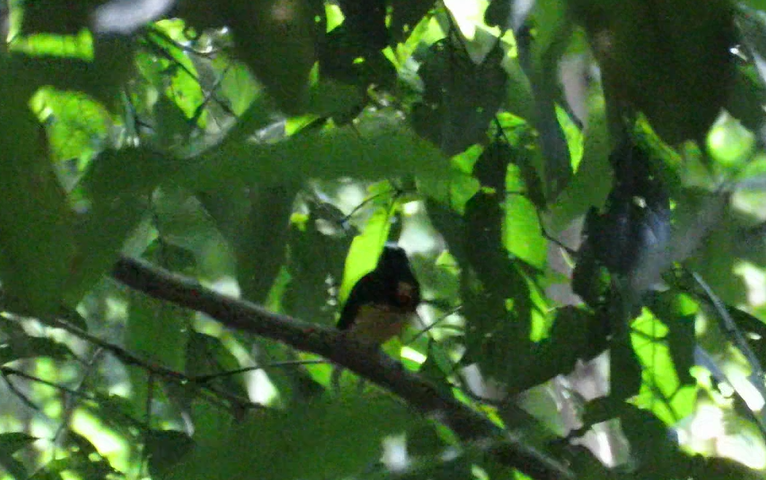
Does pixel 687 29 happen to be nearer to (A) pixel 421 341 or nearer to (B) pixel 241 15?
(B) pixel 241 15

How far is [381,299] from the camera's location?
52 centimetres

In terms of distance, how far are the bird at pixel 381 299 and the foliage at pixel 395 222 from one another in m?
0.02

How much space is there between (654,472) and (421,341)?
0.88 ft

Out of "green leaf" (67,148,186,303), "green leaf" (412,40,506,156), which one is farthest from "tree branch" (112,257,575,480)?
"green leaf" (67,148,186,303)

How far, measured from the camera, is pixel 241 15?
22 centimetres

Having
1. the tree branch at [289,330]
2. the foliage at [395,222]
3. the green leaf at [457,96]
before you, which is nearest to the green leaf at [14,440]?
the foliage at [395,222]

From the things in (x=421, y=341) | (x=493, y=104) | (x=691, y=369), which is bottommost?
(x=421, y=341)

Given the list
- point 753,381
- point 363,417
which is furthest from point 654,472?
point 363,417

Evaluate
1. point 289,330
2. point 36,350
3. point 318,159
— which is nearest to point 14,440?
point 36,350

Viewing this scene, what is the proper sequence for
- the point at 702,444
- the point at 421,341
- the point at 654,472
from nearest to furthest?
the point at 654,472
the point at 702,444
the point at 421,341

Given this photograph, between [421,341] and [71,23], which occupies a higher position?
[71,23]

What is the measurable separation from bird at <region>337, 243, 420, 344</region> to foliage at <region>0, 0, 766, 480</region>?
2 cm

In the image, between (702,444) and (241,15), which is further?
(702,444)

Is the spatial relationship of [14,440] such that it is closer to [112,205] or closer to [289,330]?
[289,330]
